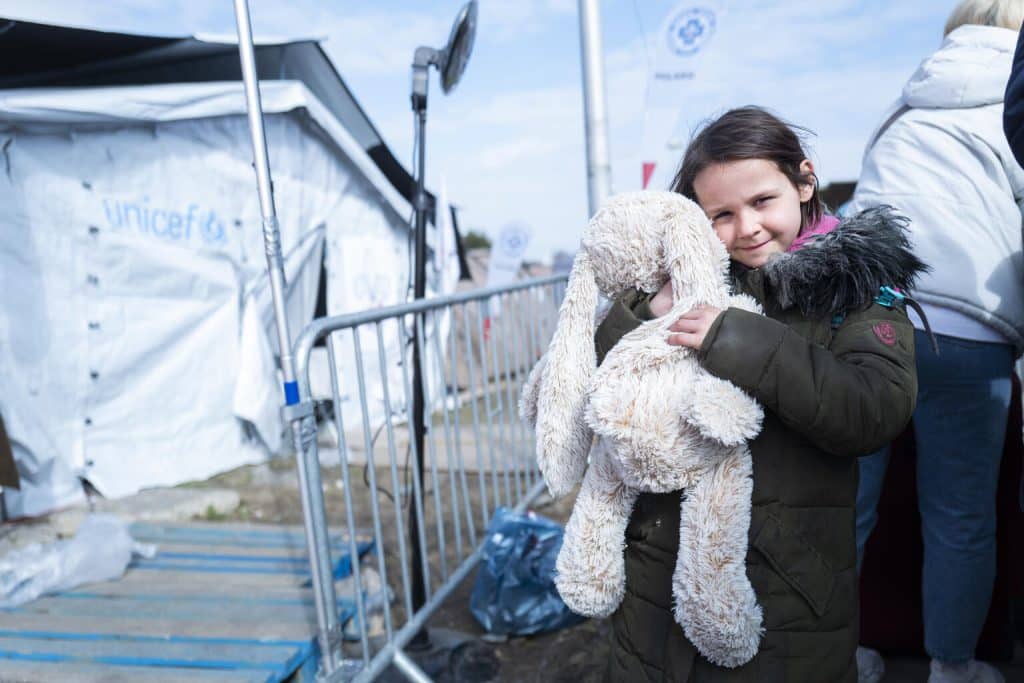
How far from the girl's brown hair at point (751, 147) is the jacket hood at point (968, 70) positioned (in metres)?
0.71

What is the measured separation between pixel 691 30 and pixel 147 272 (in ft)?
16.6

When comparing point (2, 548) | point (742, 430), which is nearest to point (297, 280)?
point (2, 548)

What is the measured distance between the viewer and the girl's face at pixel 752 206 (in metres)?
1.40

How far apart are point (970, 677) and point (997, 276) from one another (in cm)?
119

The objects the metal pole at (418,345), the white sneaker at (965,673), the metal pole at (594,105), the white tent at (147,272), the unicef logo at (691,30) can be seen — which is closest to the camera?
the white sneaker at (965,673)

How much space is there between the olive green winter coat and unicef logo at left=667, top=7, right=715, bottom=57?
18.2 feet

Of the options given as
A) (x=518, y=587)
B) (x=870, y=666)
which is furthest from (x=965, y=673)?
(x=518, y=587)

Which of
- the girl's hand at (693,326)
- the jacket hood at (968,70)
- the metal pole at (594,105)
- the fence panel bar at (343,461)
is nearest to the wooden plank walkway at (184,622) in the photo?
the fence panel bar at (343,461)

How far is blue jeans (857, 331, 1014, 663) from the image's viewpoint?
1981 mm

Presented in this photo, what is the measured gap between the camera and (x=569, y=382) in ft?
4.52

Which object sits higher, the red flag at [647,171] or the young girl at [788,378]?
the red flag at [647,171]

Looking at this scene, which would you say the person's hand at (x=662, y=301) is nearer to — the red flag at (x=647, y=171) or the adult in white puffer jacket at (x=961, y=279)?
the adult in white puffer jacket at (x=961, y=279)

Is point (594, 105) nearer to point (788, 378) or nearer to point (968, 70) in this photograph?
point (968, 70)

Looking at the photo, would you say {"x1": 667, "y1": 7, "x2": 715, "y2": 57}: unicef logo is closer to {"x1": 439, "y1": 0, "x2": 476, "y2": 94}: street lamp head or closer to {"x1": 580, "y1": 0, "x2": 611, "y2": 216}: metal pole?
{"x1": 580, "y1": 0, "x2": 611, "y2": 216}: metal pole
